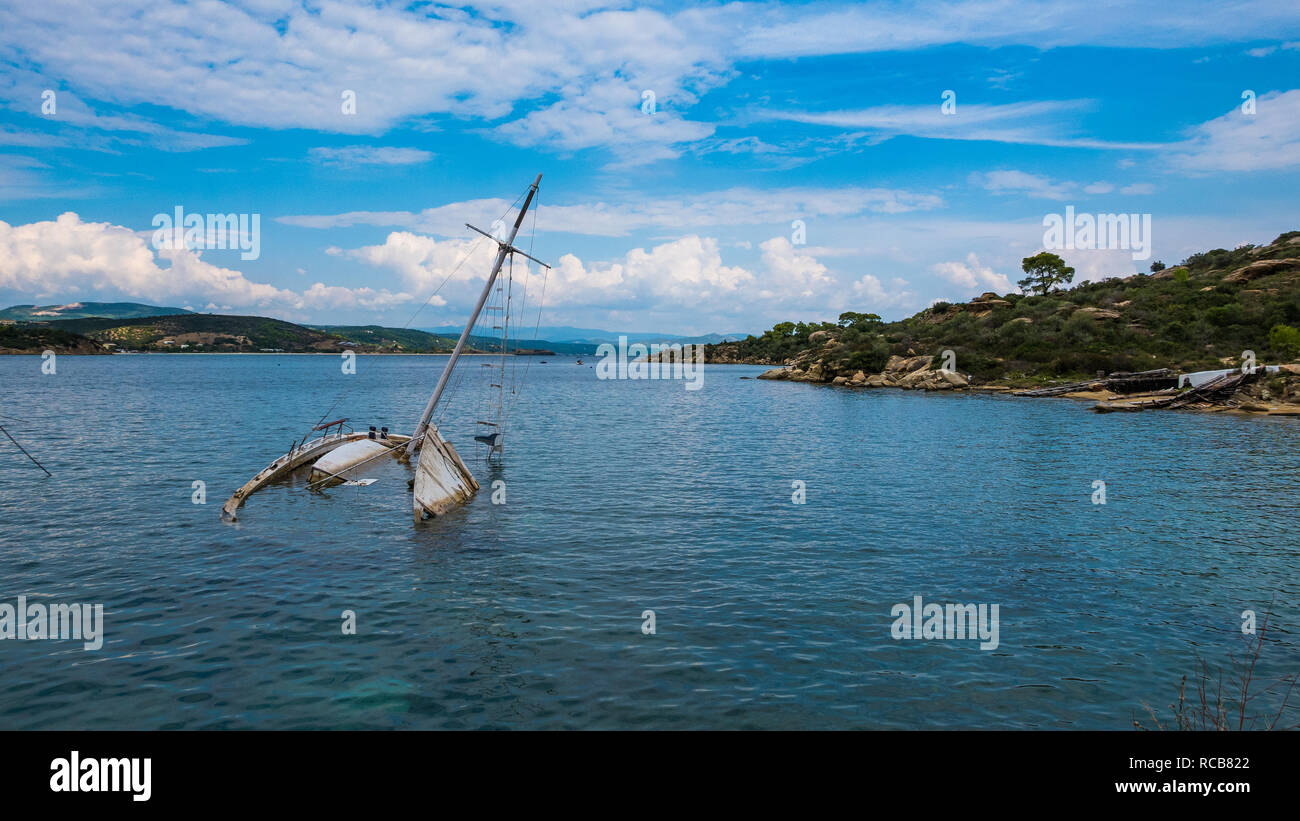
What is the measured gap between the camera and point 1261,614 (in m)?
16.6

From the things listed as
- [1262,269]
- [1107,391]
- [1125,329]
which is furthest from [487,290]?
[1262,269]

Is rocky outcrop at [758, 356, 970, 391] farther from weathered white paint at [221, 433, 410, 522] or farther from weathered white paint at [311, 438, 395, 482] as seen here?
weathered white paint at [311, 438, 395, 482]

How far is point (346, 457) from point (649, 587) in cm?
2184

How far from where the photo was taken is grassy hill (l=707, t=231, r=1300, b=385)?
9188 centimetres

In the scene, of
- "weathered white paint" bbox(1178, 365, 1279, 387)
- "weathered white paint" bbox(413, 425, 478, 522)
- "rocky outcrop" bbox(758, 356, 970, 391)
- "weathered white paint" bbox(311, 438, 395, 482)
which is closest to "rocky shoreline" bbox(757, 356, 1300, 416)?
"rocky outcrop" bbox(758, 356, 970, 391)

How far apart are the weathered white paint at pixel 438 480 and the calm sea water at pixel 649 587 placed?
2.91ft

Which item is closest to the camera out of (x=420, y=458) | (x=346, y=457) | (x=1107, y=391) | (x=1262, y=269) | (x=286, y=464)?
(x=420, y=458)

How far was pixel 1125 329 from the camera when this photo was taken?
342ft

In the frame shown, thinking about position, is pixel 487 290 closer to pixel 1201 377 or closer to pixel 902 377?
pixel 1201 377

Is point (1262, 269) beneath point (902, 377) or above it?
above
